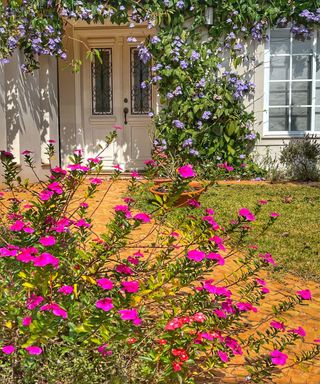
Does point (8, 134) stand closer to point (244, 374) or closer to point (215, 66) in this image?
point (215, 66)

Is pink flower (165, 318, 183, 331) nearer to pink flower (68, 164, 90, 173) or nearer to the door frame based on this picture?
pink flower (68, 164, 90, 173)

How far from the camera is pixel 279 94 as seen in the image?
9.35m

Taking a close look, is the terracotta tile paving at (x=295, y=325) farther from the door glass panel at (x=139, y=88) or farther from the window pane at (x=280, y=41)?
the window pane at (x=280, y=41)

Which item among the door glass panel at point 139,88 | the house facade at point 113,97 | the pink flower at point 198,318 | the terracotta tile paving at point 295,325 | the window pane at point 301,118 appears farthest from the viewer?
the door glass panel at point 139,88

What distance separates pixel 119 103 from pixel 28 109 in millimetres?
1948

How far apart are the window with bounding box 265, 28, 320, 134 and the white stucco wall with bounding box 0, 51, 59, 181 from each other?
394cm

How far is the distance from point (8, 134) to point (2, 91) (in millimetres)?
704

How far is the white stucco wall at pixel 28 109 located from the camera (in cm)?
846

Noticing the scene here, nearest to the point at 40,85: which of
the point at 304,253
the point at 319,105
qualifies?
the point at 319,105

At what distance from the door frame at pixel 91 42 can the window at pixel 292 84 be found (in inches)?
85.7

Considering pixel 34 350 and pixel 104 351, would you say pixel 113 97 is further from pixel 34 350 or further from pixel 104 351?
pixel 34 350

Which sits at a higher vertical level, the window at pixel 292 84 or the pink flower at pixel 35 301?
the window at pixel 292 84

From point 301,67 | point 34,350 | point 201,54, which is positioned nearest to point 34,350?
point 34,350

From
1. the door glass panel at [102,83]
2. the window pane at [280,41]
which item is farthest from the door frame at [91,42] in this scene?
the window pane at [280,41]
